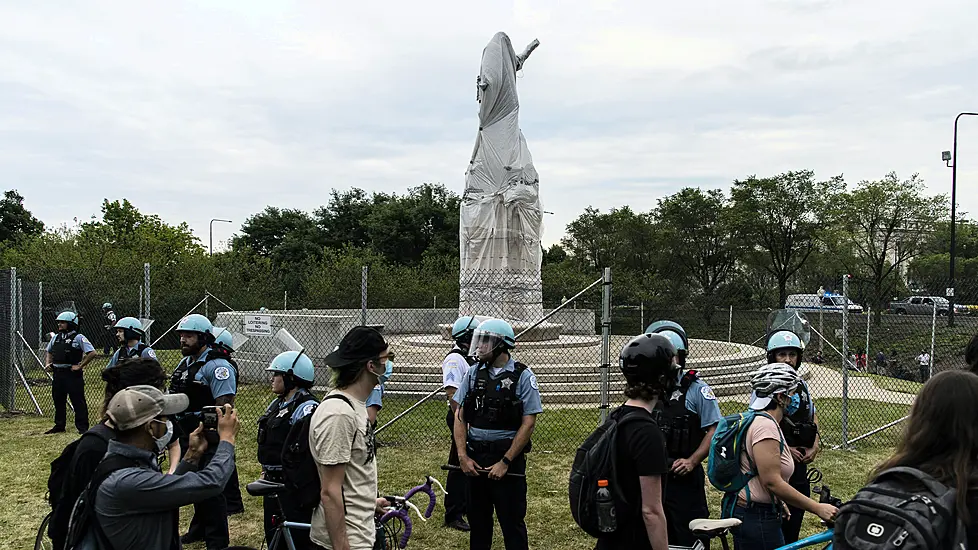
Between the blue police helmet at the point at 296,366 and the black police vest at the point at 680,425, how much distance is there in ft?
7.58

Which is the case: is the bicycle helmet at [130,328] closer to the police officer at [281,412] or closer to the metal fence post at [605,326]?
the police officer at [281,412]

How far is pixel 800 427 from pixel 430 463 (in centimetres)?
498

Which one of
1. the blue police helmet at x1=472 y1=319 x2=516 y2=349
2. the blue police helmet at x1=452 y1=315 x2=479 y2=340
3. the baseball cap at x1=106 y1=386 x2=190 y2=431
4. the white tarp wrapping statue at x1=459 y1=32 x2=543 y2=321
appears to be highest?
the white tarp wrapping statue at x1=459 y1=32 x2=543 y2=321

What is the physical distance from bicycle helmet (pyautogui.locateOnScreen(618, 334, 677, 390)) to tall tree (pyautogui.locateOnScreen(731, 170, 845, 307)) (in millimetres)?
Answer: 36092

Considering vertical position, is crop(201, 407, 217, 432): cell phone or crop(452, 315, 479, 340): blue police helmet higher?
crop(452, 315, 479, 340): blue police helmet

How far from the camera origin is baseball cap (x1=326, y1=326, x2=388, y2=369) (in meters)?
3.15

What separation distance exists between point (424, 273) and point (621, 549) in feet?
100

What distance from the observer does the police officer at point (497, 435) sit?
4586 mm

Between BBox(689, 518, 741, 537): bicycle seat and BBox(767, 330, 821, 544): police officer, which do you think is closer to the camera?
BBox(689, 518, 741, 537): bicycle seat

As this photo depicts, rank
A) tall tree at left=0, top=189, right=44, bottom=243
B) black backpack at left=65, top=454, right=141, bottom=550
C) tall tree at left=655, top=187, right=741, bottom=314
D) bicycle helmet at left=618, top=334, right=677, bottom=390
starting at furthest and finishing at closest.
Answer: tall tree at left=0, top=189, right=44, bottom=243, tall tree at left=655, top=187, right=741, bottom=314, bicycle helmet at left=618, top=334, right=677, bottom=390, black backpack at left=65, top=454, right=141, bottom=550

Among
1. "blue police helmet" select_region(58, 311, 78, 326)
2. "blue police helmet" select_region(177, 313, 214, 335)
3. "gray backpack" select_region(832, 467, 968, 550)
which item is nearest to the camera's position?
"gray backpack" select_region(832, 467, 968, 550)

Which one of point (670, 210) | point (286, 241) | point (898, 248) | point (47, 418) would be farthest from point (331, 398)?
point (286, 241)

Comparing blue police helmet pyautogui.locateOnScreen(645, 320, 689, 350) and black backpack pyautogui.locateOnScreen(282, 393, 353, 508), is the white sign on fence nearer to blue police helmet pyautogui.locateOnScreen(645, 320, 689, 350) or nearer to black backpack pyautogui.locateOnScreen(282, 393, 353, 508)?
blue police helmet pyautogui.locateOnScreen(645, 320, 689, 350)

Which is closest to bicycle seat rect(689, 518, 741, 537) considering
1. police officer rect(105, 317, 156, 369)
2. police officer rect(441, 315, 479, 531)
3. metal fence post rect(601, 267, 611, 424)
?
police officer rect(441, 315, 479, 531)
